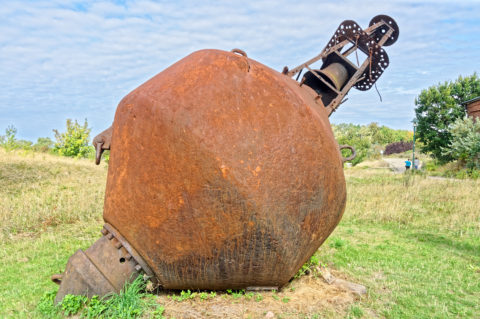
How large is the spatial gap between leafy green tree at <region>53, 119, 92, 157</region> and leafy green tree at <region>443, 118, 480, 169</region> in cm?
2212

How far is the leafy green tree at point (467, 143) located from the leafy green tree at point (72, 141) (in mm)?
22124

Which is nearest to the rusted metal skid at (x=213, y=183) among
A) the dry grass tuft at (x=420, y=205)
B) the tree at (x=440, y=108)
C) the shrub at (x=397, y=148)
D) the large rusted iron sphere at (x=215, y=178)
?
the large rusted iron sphere at (x=215, y=178)

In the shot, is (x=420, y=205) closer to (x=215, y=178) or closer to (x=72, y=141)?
(x=215, y=178)

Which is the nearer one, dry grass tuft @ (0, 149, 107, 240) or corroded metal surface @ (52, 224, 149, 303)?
corroded metal surface @ (52, 224, 149, 303)

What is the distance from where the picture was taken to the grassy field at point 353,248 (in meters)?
3.85

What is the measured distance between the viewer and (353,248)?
6535 mm

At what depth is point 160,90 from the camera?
3283mm

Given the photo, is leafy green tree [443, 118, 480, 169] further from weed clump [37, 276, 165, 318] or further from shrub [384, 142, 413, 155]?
shrub [384, 142, 413, 155]

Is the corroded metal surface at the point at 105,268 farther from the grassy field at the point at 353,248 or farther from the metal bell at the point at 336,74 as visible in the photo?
the metal bell at the point at 336,74

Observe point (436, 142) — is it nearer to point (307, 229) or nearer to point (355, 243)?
point (355, 243)

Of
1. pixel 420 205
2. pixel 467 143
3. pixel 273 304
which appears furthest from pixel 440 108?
pixel 273 304

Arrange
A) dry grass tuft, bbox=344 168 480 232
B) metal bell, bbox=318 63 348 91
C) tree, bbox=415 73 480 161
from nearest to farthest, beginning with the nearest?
metal bell, bbox=318 63 348 91 → dry grass tuft, bbox=344 168 480 232 → tree, bbox=415 73 480 161

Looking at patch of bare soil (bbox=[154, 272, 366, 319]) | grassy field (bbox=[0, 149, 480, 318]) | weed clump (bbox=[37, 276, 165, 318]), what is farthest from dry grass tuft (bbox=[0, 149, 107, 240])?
patch of bare soil (bbox=[154, 272, 366, 319])

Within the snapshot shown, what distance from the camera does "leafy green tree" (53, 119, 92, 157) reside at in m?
23.2
